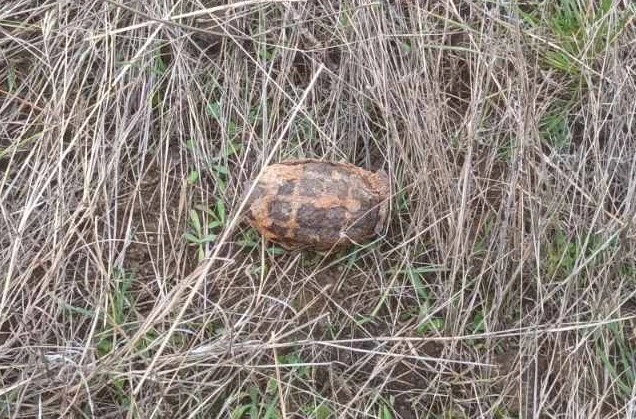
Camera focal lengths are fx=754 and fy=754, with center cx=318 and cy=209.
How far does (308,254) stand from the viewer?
2025 millimetres

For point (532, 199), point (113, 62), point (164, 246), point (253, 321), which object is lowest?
point (253, 321)

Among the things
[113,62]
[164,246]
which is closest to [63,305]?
[164,246]

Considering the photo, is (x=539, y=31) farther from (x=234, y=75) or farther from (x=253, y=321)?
(x=253, y=321)

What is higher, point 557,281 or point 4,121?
point 4,121

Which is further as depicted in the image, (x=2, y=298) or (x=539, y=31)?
(x=539, y=31)

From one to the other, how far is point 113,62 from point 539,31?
1185mm

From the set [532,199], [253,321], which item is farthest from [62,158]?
[532,199]

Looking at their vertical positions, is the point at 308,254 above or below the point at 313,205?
below

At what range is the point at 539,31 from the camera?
210 centimetres

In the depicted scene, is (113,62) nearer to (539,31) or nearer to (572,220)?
(539,31)

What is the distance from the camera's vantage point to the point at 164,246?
2.04 meters

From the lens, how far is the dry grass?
6.37 feet

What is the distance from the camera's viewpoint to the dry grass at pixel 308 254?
6.37 ft

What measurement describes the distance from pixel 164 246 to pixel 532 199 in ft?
3.25
